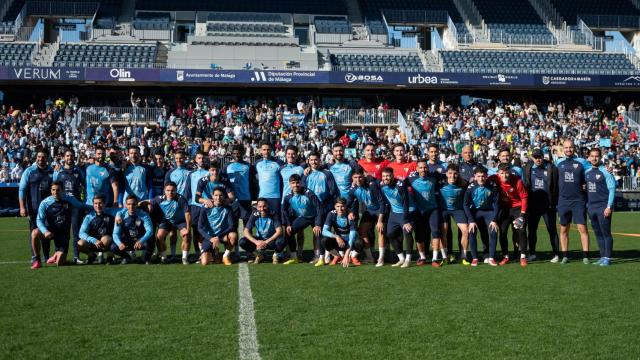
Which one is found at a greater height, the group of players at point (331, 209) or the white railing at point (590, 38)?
the white railing at point (590, 38)

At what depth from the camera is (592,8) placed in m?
45.2

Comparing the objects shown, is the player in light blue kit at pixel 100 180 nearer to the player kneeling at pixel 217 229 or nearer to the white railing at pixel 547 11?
the player kneeling at pixel 217 229

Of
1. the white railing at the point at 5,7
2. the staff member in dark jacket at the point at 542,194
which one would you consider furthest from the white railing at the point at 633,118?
the white railing at the point at 5,7

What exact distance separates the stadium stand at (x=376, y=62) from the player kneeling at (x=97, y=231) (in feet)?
86.1

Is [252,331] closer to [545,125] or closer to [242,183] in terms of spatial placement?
[242,183]

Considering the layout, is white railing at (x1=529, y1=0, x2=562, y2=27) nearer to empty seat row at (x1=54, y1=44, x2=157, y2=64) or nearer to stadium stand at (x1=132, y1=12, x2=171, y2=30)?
stadium stand at (x1=132, y1=12, x2=171, y2=30)

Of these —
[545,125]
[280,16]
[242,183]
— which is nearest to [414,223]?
[242,183]

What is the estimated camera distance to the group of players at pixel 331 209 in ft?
33.4

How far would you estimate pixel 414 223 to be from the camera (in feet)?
33.9

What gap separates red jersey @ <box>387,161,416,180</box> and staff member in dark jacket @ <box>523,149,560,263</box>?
1.78 m

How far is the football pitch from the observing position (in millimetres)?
5289

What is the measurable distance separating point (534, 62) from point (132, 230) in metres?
32.2

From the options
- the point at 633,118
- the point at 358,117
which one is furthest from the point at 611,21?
the point at 358,117

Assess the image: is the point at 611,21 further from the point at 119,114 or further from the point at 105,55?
the point at 119,114
